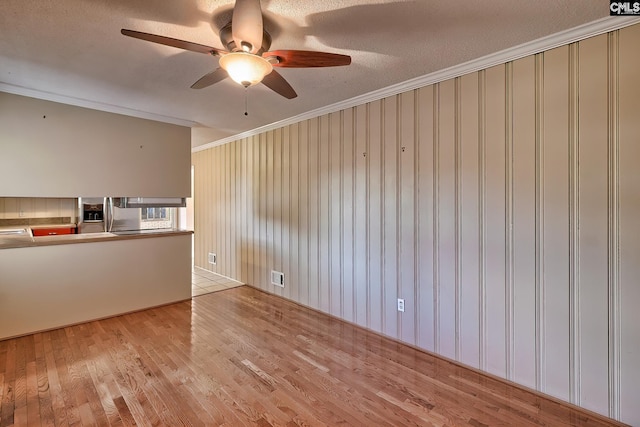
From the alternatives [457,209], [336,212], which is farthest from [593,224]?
[336,212]

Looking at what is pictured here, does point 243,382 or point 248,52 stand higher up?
point 248,52

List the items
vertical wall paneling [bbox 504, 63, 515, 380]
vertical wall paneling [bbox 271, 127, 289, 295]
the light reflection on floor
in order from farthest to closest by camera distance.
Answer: the light reflection on floor, vertical wall paneling [bbox 271, 127, 289, 295], vertical wall paneling [bbox 504, 63, 515, 380]

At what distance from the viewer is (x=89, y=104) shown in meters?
3.35

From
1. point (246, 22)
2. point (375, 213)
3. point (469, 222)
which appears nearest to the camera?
point (246, 22)

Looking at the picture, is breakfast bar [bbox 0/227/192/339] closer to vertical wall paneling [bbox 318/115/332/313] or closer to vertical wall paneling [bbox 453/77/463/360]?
vertical wall paneling [bbox 318/115/332/313]

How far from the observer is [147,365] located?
8.13 ft

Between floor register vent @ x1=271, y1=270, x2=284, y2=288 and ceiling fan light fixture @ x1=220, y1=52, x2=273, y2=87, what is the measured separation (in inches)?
121

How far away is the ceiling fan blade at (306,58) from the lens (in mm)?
1638

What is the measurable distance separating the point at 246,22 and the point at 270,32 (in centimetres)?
55

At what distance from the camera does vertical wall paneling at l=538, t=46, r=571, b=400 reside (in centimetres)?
205

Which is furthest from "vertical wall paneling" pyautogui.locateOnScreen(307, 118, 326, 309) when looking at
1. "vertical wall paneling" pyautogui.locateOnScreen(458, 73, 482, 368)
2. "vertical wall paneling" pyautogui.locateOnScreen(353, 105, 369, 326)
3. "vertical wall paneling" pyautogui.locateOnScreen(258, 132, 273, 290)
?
"vertical wall paneling" pyautogui.locateOnScreen(458, 73, 482, 368)

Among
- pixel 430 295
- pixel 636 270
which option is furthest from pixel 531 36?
pixel 430 295

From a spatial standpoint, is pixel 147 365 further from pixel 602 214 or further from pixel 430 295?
pixel 602 214

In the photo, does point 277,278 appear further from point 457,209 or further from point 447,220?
point 457,209
